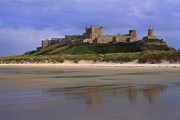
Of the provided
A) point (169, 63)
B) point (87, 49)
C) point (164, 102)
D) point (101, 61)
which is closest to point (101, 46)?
point (87, 49)

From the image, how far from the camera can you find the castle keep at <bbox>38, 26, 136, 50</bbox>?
10131 centimetres

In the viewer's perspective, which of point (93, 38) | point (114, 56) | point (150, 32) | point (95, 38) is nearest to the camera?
point (114, 56)

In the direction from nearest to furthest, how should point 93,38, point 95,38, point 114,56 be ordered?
point 114,56
point 95,38
point 93,38

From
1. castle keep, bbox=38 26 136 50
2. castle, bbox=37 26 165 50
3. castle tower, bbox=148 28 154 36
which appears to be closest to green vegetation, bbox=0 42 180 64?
castle tower, bbox=148 28 154 36

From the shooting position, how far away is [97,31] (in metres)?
110

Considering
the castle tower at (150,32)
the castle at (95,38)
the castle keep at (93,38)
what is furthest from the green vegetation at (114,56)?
the castle keep at (93,38)

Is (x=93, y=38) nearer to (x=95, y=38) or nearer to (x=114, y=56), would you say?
(x=95, y=38)

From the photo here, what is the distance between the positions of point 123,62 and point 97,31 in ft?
226

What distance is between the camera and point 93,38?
104 metres

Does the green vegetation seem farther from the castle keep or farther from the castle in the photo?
the castle keep

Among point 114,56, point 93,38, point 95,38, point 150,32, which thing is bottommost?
point 114,56

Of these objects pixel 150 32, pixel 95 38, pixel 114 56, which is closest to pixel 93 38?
pixel 95 38

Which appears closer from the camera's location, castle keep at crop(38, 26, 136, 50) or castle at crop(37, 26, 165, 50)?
castle at crop(37, 26, 165, 50)

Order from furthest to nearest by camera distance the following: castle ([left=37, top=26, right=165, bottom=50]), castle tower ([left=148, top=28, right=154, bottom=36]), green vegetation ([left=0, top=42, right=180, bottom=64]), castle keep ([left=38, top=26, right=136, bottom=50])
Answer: castle keep ([left=38, top=26, right=136, bottom=50]) → castle ([left=37, top=26, right=165, bottom=50]) → castle tower ([left=148, top=28, right=154, bottom=36]) → green vegetation ([left=0, top=42, right=180, bottom=64])
